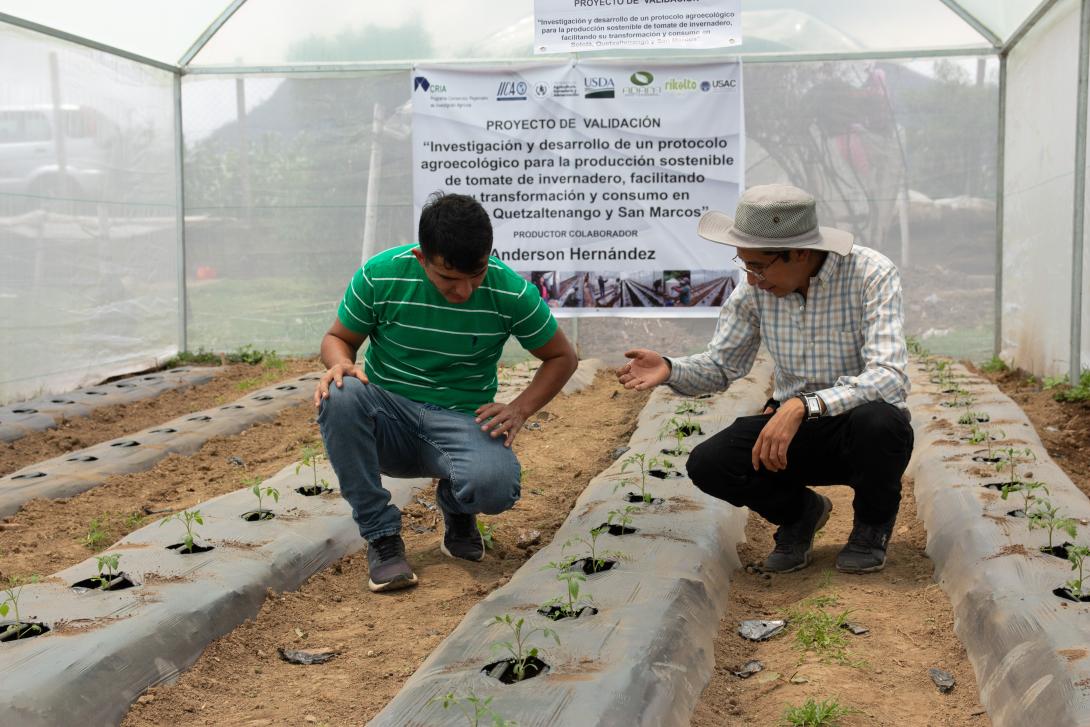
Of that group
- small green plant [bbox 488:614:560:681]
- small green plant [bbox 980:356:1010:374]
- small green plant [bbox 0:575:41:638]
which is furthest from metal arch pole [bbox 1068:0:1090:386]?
small green plant [bbox 0:575:41:638]

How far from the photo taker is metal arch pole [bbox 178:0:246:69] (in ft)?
24.7

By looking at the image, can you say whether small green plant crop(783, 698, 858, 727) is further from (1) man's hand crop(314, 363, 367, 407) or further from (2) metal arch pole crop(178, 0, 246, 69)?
(2) metal arch pole crop(178, 0, 246, 69)

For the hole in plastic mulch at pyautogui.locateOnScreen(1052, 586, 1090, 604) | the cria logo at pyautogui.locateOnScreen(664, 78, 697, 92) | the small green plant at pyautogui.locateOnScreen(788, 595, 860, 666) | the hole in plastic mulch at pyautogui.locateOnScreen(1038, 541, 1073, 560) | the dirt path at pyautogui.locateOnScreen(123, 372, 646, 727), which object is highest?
the cria logo at pyautogui.locateOnScreen(664, 78, 697, 92)

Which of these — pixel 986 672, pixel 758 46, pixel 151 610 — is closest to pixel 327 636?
pixel 151 610

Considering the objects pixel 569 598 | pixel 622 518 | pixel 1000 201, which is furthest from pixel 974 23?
pixel 569 598

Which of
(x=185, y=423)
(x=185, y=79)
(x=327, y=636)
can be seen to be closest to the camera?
(x=327, y=636)

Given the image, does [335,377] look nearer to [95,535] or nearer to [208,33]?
[95,535]

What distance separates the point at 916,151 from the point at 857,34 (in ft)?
2.83

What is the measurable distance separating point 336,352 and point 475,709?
141 cm

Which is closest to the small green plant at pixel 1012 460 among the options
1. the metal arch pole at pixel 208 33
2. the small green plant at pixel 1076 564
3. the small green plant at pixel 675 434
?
the small green plant at pixel 1076 564

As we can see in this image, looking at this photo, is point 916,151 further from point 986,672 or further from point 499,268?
point 986,672

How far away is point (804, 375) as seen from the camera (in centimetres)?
308

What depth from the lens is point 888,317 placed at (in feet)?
9.39

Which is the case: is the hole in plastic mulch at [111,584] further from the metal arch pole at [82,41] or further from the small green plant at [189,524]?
the metal arch pole at [82,41]
